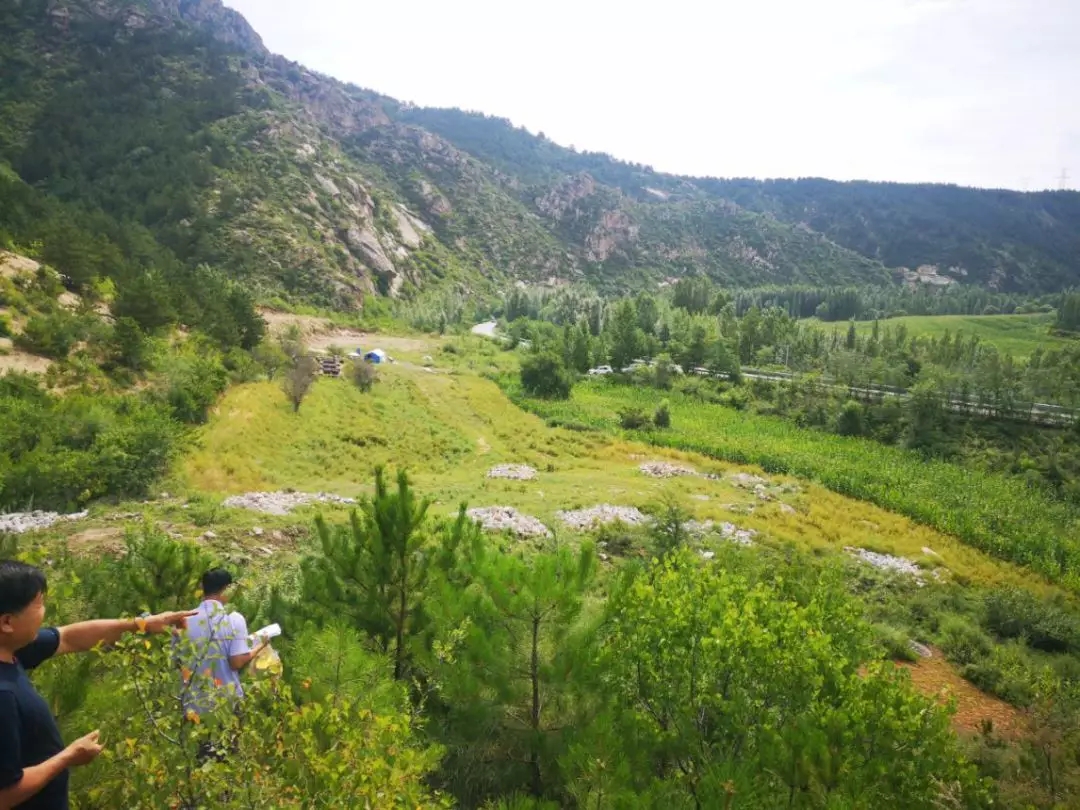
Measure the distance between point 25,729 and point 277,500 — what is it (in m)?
18.3

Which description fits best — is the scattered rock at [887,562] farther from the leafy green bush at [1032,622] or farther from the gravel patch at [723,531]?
the gravel patch at [723,531]

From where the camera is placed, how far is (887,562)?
2372 centimetres

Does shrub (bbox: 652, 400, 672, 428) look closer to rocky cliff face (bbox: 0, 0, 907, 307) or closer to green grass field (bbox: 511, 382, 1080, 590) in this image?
green grass field (bbox: 511, 382, 1080, 590)

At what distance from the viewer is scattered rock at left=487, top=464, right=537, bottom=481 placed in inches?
1141

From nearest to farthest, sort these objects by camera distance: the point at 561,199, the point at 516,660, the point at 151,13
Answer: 1. the point at 516,660
2. the point at 151,13
3. the point at 561,199

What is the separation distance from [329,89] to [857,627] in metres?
220

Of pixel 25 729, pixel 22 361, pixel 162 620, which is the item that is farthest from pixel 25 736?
pixel 22 361

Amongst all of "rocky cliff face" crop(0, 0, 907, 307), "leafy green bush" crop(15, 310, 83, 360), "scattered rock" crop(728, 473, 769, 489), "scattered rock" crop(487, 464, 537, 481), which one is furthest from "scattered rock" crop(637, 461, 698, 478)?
"rocky cliff face" crop(0, 0, 907, 307)

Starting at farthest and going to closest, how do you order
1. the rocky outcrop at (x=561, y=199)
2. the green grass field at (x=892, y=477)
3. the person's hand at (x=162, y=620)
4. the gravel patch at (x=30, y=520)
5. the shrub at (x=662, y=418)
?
the rocky outcrop at (x=561, y=199) → the shrub at (x=662, y=418) → the green grass field at (x=892, y=477) → the gravel patch at (x=30, y=520) → the person's hand at (x=162, y=620)

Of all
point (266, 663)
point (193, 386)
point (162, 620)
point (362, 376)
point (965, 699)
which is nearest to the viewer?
point (162, 620)

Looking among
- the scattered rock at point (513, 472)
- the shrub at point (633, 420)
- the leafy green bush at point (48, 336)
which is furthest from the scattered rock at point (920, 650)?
the leafy green bush at point (48, 336)

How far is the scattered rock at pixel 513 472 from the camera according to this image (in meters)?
29.0

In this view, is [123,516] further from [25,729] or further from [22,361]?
[25,729]

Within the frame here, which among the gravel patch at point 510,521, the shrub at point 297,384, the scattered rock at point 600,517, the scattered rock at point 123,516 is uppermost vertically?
the shrub at point 297,384
